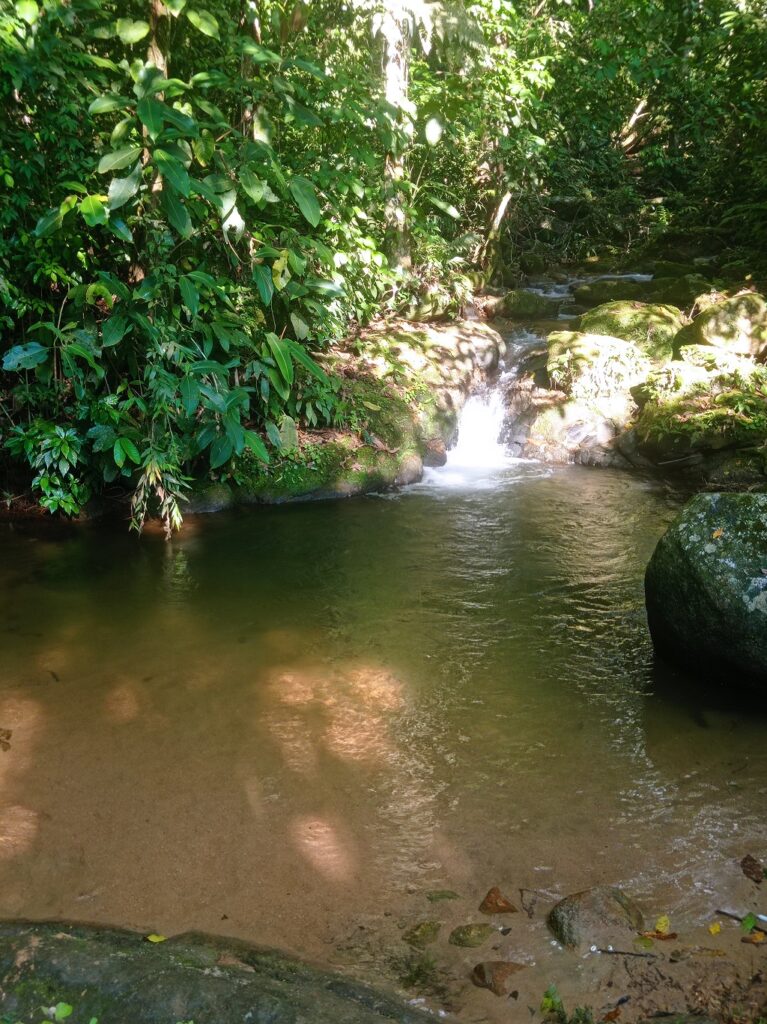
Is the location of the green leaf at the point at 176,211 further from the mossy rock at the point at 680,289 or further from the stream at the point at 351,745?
the mossy rock at the point at 680,289

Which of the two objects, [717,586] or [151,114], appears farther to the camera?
[151,114]

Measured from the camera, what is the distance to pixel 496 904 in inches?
111

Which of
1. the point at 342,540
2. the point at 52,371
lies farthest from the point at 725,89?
the point at 52,371

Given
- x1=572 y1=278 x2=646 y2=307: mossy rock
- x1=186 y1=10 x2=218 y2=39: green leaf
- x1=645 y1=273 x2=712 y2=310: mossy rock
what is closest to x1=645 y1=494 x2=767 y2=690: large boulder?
x1=186 y1=10 x2=218 y2=39: green leaf

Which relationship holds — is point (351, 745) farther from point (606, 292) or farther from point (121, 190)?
point (606, 292)

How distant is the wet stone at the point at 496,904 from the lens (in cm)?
279

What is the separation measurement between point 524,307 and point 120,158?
931 centimetres

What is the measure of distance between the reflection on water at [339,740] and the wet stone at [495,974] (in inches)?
16.8

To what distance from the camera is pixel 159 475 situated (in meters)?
6.74

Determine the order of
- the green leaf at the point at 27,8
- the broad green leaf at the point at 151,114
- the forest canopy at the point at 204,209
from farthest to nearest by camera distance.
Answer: the forest canopy at the point at 204,209
the broad green leaf at the point at 151,114
the green leaf at the point at 27,8

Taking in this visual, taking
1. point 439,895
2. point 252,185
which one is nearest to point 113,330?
point 252,185

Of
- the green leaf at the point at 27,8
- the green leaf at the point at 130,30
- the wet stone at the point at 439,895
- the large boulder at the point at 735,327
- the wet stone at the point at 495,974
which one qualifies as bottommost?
the wet stone at the point at 439,895

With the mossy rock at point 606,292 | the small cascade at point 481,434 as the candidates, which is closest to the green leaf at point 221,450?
the small cascade at point 481,434

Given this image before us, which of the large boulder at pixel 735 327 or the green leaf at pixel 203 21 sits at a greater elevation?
the green leaf at pixel 203 21
